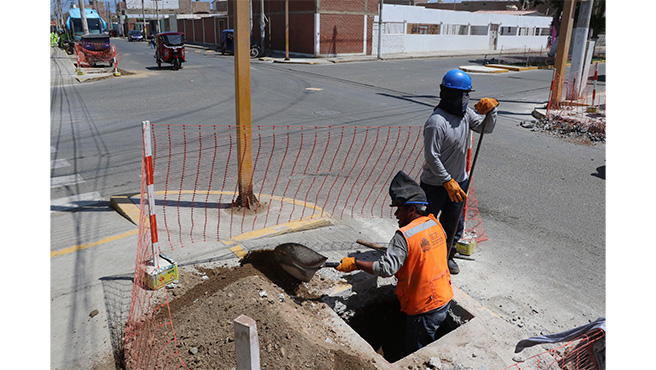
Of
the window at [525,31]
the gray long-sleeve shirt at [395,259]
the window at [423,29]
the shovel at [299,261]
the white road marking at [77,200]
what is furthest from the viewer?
the window at [525,31]

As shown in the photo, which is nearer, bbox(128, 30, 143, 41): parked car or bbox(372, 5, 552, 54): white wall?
bbox(372, 5, 552, 54): white wall

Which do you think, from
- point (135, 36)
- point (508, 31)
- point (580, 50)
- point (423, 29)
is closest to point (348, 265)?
point (580, 50)

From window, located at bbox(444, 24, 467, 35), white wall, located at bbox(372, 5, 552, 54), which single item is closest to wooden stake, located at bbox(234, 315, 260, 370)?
white wall, located at bbox(372, 5, 552, 54)

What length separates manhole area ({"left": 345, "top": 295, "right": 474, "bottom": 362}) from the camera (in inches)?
172

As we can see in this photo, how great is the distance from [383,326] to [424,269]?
129 centimetres

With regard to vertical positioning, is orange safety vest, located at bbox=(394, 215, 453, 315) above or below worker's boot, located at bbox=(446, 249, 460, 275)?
above

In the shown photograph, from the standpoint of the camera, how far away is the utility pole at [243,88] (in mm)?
5463

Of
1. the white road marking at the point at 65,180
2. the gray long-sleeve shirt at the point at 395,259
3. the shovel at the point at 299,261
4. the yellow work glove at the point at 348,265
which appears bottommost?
the white road marking at the point at 65,180

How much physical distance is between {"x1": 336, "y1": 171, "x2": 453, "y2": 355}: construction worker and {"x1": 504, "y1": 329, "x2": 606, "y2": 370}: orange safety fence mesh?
69 cm

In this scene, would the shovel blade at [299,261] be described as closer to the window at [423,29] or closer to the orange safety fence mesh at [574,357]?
the orange safety fence mesh at [574,357]

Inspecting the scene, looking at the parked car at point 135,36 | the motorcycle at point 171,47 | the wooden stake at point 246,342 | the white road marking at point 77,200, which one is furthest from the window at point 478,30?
the wooden stake at point 246,342

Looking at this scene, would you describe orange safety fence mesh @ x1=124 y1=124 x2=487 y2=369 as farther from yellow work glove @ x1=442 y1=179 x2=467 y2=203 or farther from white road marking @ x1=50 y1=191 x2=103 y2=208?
yellow work glove @ x1=442 y1=179 x2=467 y2=203

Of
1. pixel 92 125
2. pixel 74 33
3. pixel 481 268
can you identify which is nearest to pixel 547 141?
pixel 481 268

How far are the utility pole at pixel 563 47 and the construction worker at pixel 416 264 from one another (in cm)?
1262
